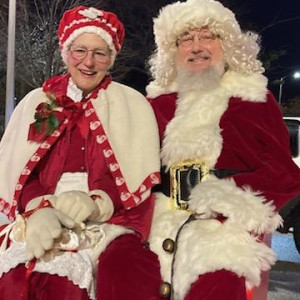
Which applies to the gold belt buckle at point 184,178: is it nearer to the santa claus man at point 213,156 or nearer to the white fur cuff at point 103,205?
the santa claus man at point 213,156

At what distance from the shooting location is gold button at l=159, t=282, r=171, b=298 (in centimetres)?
236

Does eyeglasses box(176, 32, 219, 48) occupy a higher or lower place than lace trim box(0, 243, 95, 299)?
higher

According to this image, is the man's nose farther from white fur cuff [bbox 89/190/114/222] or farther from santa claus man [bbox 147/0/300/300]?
white fur cuff [bbox 89/190/114/222]

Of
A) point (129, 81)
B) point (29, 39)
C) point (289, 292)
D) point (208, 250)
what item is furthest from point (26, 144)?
point (129, 81)

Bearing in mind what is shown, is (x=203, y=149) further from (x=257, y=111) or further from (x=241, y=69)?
(x=241, y=69)

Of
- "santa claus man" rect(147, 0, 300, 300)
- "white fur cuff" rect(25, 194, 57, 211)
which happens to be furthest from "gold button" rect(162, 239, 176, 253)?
"white fur cuff" rect(25, 194, 57, 211)

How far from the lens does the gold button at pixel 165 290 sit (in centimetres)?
236

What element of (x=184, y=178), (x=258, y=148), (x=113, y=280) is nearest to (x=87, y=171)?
(x=184, y=178)

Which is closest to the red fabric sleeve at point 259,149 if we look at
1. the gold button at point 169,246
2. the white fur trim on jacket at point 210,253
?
the white fur trim on jacket at point 210,253

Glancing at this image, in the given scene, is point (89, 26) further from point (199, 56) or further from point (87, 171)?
point (87, 171)

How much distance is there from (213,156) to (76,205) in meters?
0.72

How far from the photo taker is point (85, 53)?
2.65 m

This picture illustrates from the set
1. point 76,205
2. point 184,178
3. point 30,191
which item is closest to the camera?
point 76,205

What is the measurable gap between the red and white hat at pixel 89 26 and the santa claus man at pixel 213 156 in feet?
1.24
